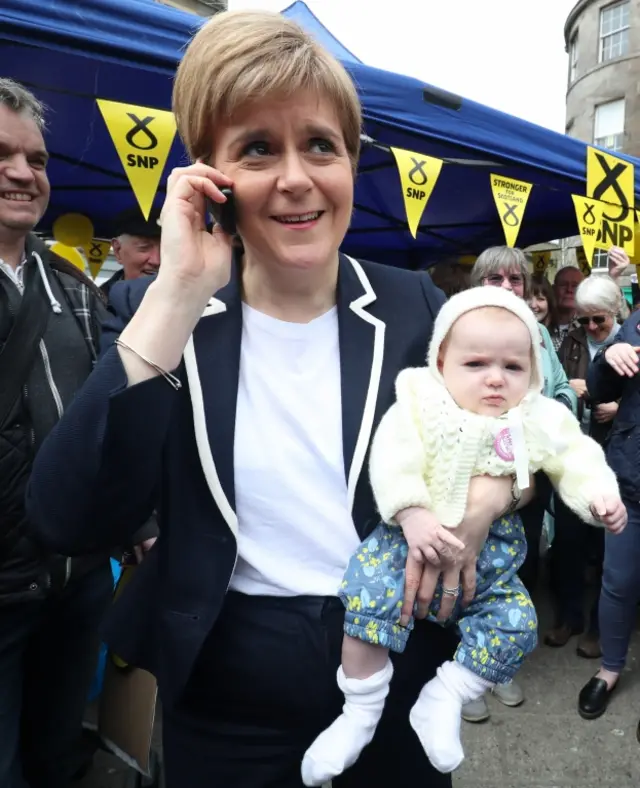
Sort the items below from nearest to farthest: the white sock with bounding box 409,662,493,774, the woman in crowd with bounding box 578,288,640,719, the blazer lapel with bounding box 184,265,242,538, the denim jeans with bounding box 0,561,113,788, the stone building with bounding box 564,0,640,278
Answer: the blazer lapel with bounding box 184,265,242,538 → the white sock with bounding box 409,662,493,774 → the denim jeans with bounding box 0,561,113,788 → the woman in crowd with bounding box 578,288,640,719 → the stone building with bounding box 564,0,640,278

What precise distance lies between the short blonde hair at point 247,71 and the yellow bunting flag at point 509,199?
333 centimetres

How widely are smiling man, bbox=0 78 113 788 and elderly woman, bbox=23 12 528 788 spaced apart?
21.0 inches

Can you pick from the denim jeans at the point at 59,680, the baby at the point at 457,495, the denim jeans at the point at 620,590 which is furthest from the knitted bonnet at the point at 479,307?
the denim jeans at the point at 620,590

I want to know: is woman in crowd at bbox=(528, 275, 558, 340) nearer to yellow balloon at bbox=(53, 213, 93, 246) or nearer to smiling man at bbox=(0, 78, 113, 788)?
smiling man at bbox=(0, 78, 113, 788)

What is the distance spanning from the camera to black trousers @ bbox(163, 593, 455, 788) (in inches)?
41.4

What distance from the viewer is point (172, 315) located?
89 cm

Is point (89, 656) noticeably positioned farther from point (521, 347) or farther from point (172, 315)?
point (521, 347)

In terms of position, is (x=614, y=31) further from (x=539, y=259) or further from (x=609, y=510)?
(x=609, y=510)

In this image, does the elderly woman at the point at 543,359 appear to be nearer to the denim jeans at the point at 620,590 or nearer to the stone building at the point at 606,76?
the denim jeans at the point at 620,590

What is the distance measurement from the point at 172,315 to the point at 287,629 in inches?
23.9

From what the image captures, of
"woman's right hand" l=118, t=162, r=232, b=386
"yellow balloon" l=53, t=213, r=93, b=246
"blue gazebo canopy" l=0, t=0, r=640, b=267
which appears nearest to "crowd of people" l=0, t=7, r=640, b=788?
"woman's right hand" l=118, t=162, r=232, b=386

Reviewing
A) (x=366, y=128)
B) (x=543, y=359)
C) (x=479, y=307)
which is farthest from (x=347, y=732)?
(x=366, y=128)

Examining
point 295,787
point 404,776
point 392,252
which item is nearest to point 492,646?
point 404,776

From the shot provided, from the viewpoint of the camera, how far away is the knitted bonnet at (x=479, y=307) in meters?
1.18
